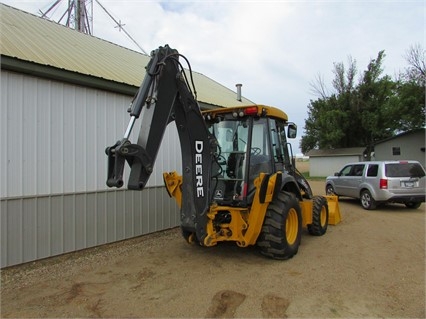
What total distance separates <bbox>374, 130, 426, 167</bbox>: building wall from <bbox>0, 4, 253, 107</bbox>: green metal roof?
2609 centimetres

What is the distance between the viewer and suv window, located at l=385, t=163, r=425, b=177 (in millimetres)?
10997

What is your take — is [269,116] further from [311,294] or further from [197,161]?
[311,294]

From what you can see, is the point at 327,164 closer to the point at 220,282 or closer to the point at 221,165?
the point at 221,165

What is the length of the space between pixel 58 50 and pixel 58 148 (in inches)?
85.5

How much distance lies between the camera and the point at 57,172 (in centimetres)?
592

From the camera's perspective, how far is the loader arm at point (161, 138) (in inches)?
157

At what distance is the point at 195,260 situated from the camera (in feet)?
18.8

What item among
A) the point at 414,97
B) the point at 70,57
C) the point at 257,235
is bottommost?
the point at 257,235

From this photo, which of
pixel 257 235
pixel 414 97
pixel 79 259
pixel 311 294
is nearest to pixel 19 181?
pixel 79 259

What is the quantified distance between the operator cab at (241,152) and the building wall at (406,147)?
28087mm

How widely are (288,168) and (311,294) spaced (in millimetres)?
2788

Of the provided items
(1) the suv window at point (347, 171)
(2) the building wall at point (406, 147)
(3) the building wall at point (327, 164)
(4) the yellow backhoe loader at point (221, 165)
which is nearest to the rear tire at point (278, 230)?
(4) the yellow backhoe loader at point (221, 165)

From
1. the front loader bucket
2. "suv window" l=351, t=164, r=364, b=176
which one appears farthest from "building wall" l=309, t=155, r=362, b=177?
the front loader bucket

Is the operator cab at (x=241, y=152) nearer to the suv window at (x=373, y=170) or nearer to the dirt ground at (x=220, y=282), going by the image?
the dirt ground at (x=220, y=282)
